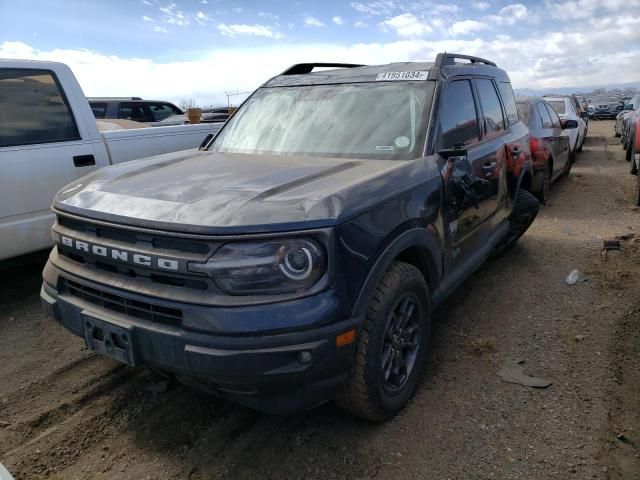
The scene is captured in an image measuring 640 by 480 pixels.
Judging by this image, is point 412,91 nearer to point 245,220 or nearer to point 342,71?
point 342,71

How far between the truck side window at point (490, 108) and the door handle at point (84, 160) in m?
3.48

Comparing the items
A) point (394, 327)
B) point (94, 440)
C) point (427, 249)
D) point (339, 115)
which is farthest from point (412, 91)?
point (94, 440)

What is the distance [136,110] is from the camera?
11359mm

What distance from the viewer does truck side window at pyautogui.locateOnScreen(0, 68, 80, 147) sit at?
4.18 m

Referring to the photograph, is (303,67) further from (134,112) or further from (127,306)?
(134,112)

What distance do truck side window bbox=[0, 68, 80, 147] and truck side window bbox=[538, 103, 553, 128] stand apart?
697cm

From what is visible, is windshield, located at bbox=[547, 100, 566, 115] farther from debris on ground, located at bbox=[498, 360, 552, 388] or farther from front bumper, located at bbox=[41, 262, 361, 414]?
front bumper, located at bbox=[41, 262, 361, 414]

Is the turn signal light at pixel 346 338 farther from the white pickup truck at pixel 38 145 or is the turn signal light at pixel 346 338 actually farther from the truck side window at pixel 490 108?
the white pickup truck at pixel 38 145

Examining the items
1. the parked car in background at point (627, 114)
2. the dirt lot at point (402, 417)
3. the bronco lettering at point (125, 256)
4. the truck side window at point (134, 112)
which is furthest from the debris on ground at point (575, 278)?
the truck side window at point (134, 112)

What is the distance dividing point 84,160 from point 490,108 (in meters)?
3.65

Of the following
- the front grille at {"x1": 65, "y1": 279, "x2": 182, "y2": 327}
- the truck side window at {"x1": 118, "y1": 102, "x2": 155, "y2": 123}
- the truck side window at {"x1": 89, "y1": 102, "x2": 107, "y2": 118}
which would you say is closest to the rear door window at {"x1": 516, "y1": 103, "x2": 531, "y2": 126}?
the front grille at {"x1": 65, "y1": 279, "x2": 182, "y2": 327}

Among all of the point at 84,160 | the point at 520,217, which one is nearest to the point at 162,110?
the point at 84,160

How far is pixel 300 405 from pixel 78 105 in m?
3.81

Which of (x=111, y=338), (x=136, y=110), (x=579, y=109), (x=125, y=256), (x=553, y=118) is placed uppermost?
(x=136, y=110)
